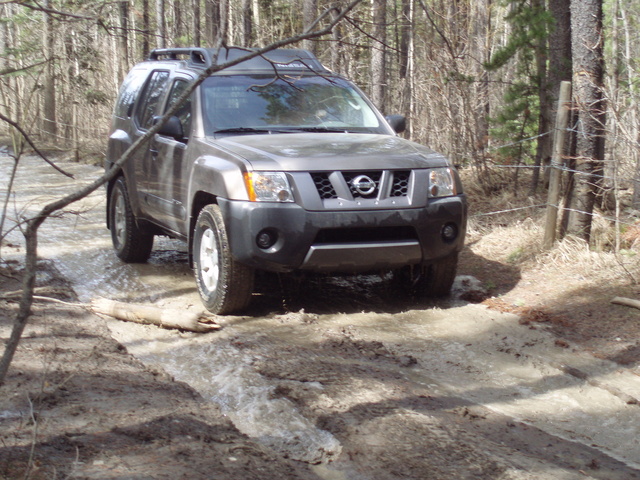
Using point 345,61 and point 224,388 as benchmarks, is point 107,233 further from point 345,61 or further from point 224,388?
point 345,61

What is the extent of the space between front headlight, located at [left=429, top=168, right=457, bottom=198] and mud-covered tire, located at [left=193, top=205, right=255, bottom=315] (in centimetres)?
164

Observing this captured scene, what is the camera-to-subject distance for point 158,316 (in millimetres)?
6148

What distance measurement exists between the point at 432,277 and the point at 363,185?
128 centimetres

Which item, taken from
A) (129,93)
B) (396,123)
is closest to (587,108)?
(396,123)

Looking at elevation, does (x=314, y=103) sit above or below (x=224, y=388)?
above

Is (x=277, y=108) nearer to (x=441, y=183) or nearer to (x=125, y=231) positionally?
(x=441, y=183)

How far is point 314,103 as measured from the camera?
7398 mm

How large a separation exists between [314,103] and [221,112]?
0.91 metres

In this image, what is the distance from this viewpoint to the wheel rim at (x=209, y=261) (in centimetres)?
644

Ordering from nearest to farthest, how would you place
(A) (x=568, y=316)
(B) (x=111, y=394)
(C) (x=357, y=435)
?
(C) (x=357, y=435)
(B) (x=111, y=394)
(A) (x=568, y=316)

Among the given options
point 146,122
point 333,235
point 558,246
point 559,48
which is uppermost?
point 559,48

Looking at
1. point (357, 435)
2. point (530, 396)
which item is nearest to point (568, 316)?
point (530, 396)

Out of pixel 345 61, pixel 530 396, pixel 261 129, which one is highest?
pixel 345 61

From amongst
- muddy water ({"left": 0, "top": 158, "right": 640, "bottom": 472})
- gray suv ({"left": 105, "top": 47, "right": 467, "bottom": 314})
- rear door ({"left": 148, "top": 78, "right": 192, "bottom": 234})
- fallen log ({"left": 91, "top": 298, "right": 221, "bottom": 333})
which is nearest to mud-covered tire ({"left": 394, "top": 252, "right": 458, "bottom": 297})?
gray suv ({"left": 105, "top": 47, "right": 467, "bottom": 314})
